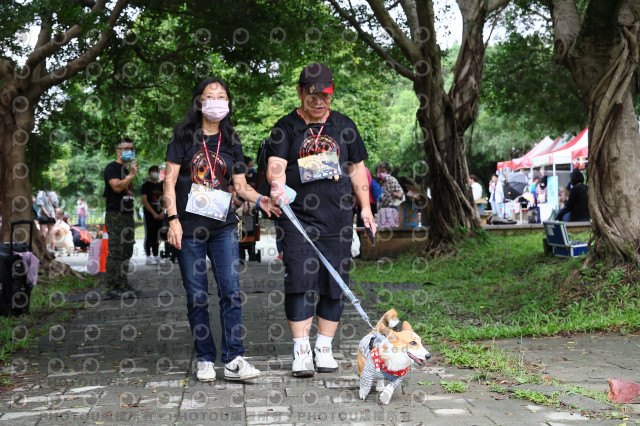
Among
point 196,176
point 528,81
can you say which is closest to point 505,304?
point 196,176

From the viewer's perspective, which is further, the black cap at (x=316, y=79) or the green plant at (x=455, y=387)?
the black cap at (x=316, y=79)

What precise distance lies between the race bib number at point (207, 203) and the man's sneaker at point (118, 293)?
5.03m

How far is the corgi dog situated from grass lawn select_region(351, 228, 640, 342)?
1974 mm

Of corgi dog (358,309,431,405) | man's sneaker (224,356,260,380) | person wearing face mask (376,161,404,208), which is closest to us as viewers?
corgi dog (358,309,431,405)

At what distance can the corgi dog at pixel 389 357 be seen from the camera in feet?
13.7

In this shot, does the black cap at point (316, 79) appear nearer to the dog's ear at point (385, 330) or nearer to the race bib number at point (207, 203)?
the race bib number at point (207, 203)

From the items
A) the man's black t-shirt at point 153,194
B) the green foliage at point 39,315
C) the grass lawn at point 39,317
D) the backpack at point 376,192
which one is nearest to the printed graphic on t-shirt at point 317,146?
the grass lawn at point 39,317

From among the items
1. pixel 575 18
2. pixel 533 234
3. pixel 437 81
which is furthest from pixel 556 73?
pixel 575 18

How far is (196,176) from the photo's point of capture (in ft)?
16.6

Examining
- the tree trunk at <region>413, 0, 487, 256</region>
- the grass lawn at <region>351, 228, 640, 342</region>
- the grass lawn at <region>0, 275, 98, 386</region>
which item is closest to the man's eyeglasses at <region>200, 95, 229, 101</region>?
the grass lawn at <region>0, 275, 98, 386</region>

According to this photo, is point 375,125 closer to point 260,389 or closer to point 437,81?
point 437,81

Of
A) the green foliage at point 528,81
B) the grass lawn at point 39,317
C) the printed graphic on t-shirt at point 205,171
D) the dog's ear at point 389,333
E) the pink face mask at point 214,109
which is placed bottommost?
the grass lawn at point 39,317

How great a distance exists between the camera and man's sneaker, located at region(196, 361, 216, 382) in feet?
16.1

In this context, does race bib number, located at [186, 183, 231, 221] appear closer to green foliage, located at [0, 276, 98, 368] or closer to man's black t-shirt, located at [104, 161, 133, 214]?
green foliage, located at [0, 276, 98, 368]
